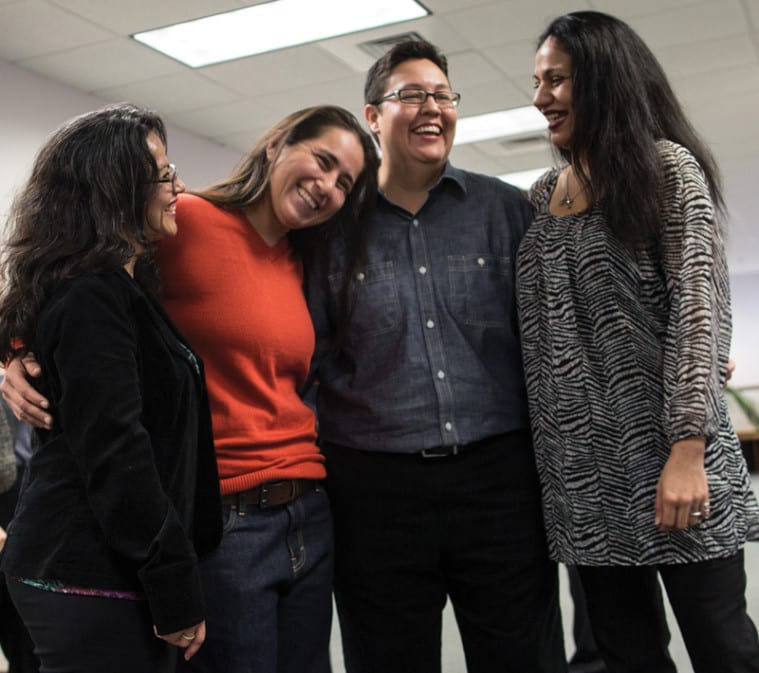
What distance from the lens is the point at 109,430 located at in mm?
1351

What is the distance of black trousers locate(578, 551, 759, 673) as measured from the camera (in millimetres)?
1647

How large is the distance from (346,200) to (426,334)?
1.16ft

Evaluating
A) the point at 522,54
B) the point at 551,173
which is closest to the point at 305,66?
the point at 522,54

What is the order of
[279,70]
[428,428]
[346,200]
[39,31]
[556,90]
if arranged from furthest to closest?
[279,70]
[39,31]
[346,200]
[428,428]
[556,90]

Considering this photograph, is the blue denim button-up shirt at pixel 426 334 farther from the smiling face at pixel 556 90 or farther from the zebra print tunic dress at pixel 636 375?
the smiling face at pixel 556 90

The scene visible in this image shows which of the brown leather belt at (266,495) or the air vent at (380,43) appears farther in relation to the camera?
the air vent at (380,43)

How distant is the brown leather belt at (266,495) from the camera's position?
69.2 inches

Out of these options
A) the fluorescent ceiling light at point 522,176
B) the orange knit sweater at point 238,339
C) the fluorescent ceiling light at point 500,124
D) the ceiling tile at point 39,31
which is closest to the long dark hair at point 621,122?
the orange knit sweater at point 238,339

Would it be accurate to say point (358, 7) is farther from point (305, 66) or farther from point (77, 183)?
point (77, 183)

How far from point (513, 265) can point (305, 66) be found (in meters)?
3.73

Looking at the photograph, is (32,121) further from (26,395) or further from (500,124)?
(26,395)

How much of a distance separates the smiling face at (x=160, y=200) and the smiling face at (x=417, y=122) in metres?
0.62

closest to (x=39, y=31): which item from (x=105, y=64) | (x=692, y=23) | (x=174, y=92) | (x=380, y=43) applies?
(x=105, y=64)

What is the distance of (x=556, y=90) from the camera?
6.07 feet
